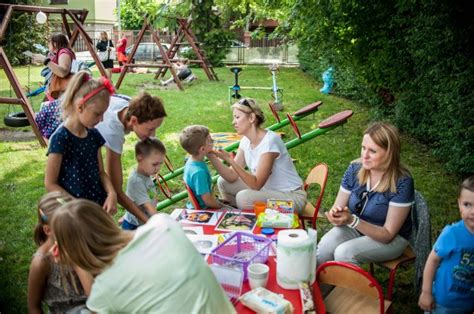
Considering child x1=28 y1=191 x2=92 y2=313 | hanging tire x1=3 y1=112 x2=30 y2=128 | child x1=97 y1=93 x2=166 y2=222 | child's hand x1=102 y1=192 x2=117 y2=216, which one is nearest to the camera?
child x1=28 y1=191 x2=92 y2=313

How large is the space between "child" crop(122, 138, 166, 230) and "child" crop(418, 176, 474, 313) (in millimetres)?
1847

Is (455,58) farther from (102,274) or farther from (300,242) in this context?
(102,274)

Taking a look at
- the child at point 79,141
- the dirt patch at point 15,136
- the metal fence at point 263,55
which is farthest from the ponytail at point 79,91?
the metal fence at point 263,55

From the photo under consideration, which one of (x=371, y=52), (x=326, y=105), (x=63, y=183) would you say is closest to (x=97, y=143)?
(x=63, y=183)

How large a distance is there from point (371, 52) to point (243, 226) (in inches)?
190

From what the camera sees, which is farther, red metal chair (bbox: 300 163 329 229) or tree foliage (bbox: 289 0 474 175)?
tree foliage (bbox: 289 0 474 175)

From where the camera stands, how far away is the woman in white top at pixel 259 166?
11.3 ft

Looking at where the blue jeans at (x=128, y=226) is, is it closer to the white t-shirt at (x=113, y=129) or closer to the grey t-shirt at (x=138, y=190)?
the grey t-shirt at (x=138, y=190)

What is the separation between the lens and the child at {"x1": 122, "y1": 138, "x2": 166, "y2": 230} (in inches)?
124

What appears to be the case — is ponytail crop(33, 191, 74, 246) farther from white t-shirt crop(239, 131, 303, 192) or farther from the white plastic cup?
white t-shirt crop(239, 131, 303, 192)

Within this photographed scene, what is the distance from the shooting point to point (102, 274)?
157cm

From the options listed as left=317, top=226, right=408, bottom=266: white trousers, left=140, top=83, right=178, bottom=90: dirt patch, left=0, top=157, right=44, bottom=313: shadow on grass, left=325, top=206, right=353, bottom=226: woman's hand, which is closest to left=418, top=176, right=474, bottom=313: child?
left=317, top=226, right=408, bottom=266: white trousers

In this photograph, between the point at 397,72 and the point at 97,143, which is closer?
the point at 97,143

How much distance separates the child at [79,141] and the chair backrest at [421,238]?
1.93m
